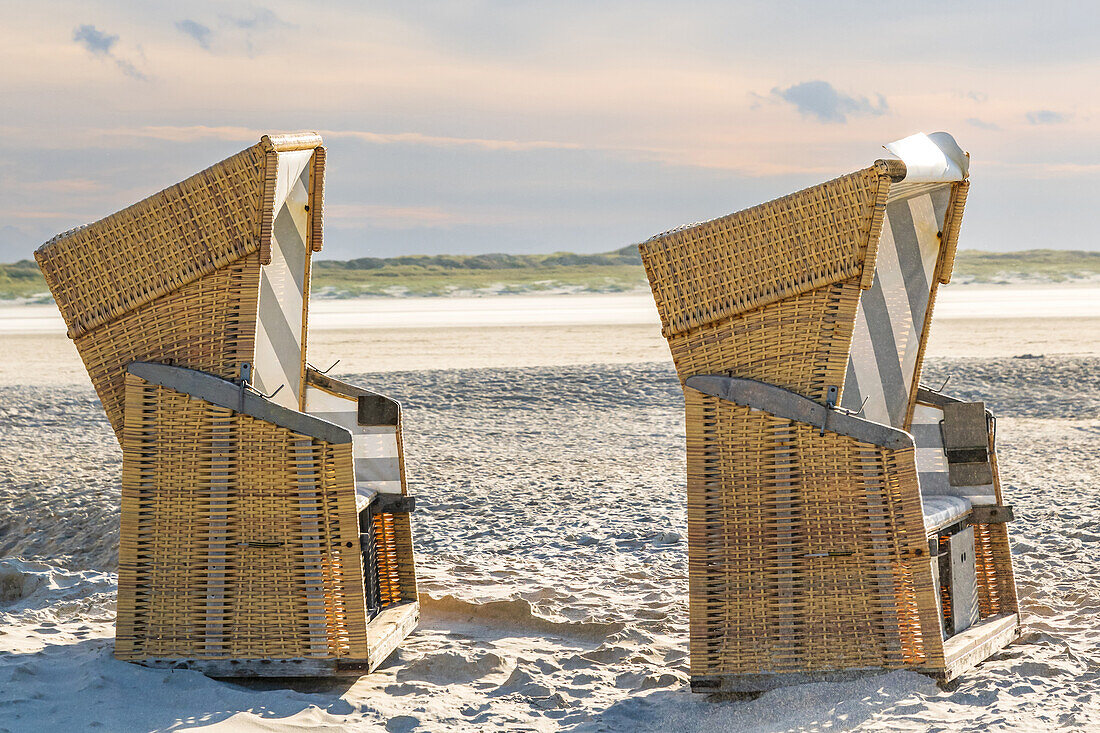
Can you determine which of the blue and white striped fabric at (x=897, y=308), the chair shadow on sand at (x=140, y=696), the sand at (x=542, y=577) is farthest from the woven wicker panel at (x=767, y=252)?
the chair shadow on sand at (x=140, y=696)

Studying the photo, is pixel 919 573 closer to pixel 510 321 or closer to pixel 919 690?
pixel 919 690

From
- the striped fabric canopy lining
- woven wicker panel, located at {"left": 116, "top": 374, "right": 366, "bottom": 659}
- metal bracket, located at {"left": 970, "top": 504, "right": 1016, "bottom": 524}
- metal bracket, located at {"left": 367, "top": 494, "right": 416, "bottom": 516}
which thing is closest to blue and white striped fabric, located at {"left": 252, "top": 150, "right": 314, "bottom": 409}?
the striped fabric canopy lining

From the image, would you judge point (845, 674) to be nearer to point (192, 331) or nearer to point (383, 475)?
point (383, 475)

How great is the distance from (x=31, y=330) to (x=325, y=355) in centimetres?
1267

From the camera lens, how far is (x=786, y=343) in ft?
13.1

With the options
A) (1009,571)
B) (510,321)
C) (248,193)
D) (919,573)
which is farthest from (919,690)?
(510,321)

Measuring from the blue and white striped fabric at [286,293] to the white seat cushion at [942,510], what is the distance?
2.83 metres

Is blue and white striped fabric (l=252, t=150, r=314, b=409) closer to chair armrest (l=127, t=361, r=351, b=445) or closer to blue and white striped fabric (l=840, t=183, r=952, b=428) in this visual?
chair armrest (l=127, t=361, r=351, b=445)

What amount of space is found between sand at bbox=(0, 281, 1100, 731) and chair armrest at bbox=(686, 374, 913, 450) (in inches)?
35.1

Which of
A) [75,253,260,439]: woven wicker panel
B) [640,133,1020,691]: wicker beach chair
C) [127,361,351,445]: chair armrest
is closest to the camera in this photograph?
[640,133,1020,691]: wicker beach chair

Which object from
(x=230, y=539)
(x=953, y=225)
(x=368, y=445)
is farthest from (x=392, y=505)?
(x=953, y=225)

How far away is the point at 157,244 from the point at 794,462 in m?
2.65

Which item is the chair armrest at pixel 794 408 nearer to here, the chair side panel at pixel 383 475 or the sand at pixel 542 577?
the sand at pixel 542 577

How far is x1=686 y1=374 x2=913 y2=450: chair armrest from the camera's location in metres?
3.83
